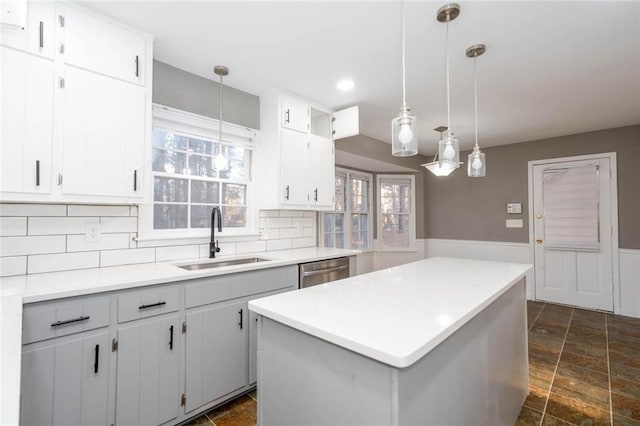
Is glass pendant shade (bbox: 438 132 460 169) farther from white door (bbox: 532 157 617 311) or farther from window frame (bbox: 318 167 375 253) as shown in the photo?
white door (bbox: 532 157 617 311)

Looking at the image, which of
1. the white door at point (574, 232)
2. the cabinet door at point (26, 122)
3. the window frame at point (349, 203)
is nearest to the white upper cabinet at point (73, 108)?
the cabinet door at point (26, 122)

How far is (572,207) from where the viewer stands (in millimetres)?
4254

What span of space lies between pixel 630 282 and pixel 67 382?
5.81 meters

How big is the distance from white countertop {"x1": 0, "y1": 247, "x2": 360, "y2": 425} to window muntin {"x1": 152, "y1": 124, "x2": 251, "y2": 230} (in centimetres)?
42

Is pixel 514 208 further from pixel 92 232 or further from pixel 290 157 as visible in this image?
pixel 92 232

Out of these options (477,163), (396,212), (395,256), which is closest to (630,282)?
(395,256)

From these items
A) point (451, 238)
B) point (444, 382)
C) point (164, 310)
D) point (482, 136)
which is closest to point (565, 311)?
point (451, 238)

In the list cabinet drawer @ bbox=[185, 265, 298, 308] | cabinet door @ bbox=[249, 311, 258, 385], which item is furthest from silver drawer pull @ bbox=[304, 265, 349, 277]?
cabinet door @ bbox=[249, 311, 258, 385]

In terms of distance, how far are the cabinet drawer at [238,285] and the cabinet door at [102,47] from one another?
1.42m

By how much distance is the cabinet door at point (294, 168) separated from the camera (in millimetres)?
2869

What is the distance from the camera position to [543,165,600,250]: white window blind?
162 inches

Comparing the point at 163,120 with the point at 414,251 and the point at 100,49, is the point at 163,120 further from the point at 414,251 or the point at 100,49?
the point at 414,251

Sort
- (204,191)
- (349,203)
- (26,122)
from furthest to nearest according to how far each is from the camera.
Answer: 1. (349,203)
2. (204,191)
3. (26,122)

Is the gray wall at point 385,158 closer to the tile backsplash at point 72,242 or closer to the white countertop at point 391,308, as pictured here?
the tile backsplash at point 72,242
